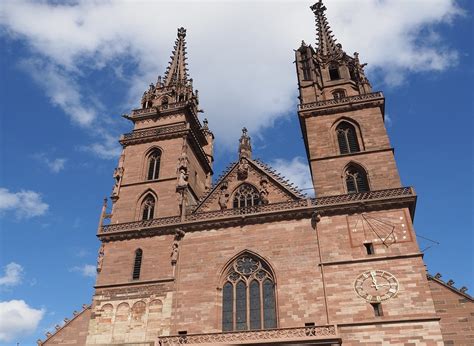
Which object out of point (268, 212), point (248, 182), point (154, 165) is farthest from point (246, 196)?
point (154, 165)

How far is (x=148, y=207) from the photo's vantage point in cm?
2327

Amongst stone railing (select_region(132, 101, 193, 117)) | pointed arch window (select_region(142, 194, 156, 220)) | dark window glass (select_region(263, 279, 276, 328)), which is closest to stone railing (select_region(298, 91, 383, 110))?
stone railing (select_region(132, 101, 193, 117))

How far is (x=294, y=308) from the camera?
17.5 metres

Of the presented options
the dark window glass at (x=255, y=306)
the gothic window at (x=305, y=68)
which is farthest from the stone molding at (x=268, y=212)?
the gothic window at (x=305, y=68)

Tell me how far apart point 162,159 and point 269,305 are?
33.9 ft

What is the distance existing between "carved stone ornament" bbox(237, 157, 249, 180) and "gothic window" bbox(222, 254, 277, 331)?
4563mm

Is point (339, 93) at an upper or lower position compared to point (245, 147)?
upper

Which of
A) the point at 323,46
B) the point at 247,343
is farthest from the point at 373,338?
the point at 323,46

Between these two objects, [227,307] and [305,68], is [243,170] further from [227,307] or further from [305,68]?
[305,68]

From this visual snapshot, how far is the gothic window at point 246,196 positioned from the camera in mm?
21906

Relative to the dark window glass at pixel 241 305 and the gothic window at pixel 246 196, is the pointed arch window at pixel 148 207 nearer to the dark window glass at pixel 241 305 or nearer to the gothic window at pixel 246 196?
the gothic window at pixel 246 196

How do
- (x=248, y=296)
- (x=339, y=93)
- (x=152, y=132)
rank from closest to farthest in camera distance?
(x=248, y=296) < (x=152, y=132) < (x=339, y=93)

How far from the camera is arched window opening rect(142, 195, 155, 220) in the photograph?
2292 cm

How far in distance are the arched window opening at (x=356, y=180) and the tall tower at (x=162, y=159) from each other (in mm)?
7807
